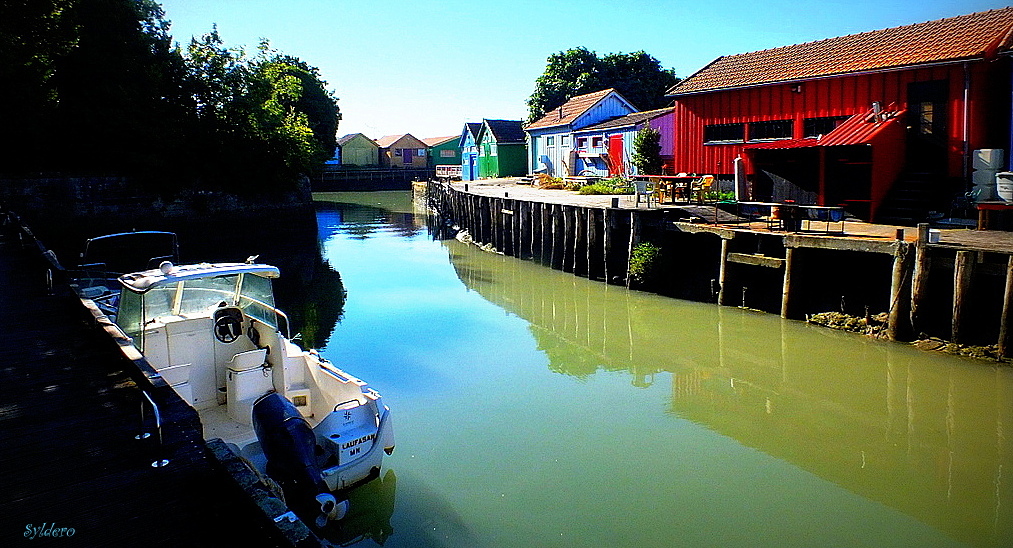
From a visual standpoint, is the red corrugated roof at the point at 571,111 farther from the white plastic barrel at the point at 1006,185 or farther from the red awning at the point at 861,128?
the white plastic barrel at the point at 1006,185

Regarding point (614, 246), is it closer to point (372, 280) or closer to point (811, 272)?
point (811, 272)

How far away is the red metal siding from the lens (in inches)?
752

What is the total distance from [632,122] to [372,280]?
15890mm

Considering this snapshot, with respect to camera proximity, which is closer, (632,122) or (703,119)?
(703,119)

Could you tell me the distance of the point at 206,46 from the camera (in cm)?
3781

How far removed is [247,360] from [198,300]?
A: 3.76ft

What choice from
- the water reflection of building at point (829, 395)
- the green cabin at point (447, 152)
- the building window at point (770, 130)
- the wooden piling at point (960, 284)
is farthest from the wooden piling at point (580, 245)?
the green cabin at point (447, 152)

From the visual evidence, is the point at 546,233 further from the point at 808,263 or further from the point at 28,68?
the point at 28,68

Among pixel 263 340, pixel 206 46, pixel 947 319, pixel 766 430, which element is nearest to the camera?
pixel 263 340

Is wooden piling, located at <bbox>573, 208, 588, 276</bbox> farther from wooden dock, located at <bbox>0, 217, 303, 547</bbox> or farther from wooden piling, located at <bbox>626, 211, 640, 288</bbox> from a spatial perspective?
wooden dock, located at <bbox>0, 217, 303, 547</bbox>

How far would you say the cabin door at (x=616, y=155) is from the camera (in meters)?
35.9

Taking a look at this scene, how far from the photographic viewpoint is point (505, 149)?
51688 millimetres

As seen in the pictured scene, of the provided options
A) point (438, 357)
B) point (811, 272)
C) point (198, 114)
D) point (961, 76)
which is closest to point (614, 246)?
point (811, 272)

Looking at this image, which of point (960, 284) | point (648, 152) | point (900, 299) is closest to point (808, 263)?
point (900, 299)
